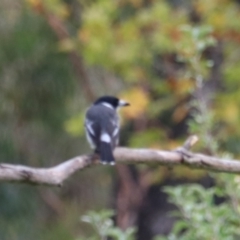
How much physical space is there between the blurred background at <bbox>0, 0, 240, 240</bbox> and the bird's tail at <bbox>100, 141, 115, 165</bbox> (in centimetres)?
197

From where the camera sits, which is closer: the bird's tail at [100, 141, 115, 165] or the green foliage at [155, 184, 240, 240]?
the green foliage at [155, 184, 240, 240]

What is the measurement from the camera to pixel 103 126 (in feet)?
14.7

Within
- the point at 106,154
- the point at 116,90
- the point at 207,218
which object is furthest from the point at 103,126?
the point at 116,90

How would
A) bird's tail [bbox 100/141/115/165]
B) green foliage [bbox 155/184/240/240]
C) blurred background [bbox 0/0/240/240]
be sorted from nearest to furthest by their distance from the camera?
green foliage [bbox 155/184/240/240] → bird's tail [bbox 100/141/115/165] → blurred background [bbox 0/0/240/240]

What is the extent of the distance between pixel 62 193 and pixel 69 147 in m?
0.68

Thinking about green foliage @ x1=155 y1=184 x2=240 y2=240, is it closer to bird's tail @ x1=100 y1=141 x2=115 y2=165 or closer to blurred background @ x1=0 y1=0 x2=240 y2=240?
bird's tail @ x1=100 y1=141 x2=115 y2=165

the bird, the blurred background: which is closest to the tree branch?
the bird

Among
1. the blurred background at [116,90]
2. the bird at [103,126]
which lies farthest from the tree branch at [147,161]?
the blurred background at [116,90]

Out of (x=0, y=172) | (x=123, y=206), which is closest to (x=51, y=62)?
(x=123, y=206)

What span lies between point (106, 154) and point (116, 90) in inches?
147

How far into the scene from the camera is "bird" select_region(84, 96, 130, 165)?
391 cm

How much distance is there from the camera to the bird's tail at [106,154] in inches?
137

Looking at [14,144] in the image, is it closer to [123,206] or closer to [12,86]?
[12,86]

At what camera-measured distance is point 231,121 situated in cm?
594
